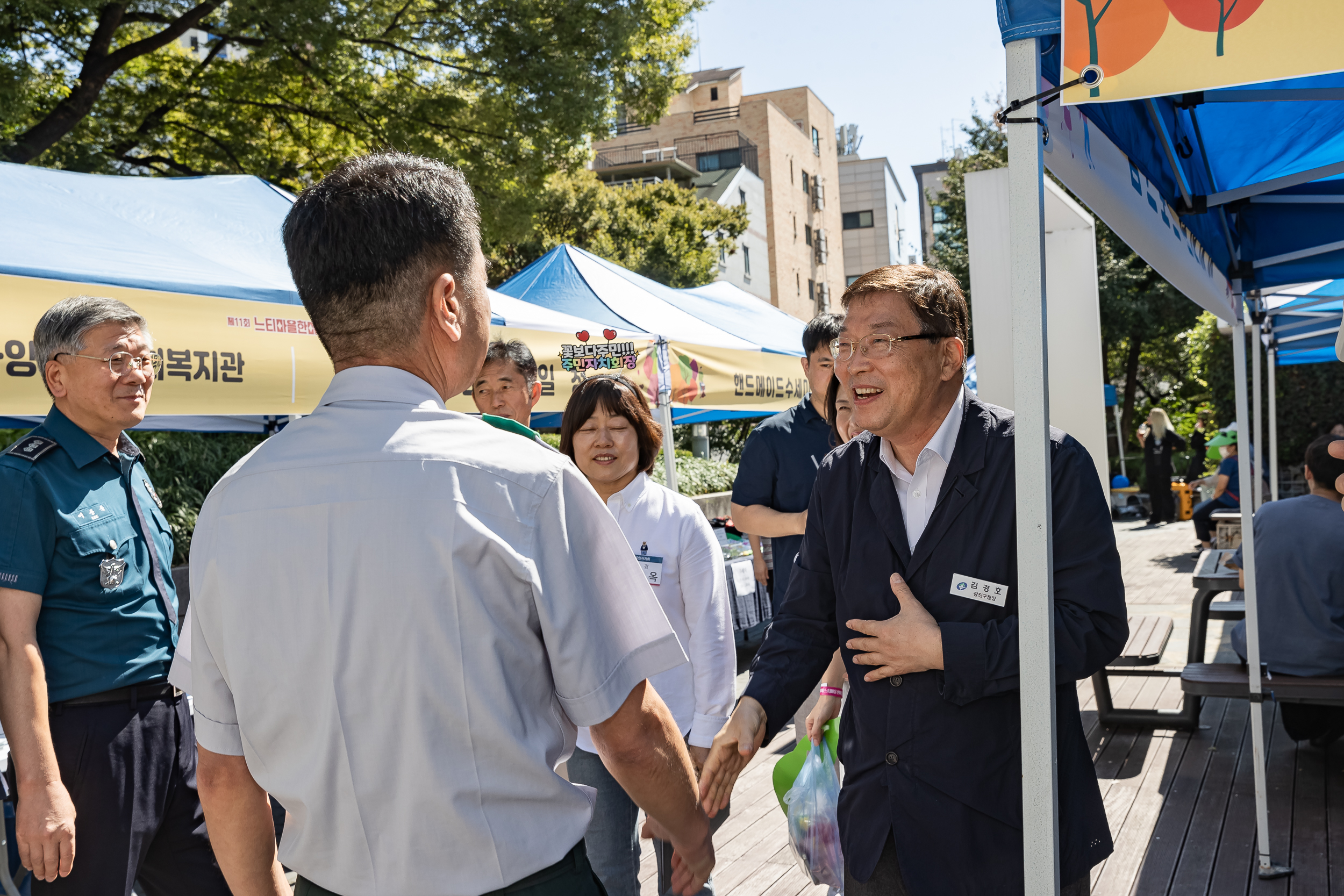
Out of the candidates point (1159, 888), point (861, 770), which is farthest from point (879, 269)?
point (1159, 888)

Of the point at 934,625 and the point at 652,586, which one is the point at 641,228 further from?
the point at 934,625

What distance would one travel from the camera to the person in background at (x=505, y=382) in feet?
12.4

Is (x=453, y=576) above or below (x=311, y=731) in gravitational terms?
above

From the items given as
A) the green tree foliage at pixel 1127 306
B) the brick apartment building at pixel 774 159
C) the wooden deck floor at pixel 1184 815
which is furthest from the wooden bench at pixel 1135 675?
the brick apartment building at pixel 774 159

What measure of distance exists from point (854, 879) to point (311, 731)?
1.24 meters

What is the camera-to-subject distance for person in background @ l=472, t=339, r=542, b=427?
3785 mm

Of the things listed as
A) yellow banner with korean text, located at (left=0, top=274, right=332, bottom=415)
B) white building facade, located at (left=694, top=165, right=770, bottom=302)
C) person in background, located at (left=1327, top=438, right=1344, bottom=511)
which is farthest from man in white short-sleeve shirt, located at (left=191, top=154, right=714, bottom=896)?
white building facade, located at (left=694, top=165, right=770, bottom=302)

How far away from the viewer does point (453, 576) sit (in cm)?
118

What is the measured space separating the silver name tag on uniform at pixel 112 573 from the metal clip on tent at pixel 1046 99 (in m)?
2.34

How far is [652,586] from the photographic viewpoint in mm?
2744

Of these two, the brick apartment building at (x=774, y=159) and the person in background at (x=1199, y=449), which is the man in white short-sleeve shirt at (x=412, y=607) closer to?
the person in background at (x=1199, y=449)

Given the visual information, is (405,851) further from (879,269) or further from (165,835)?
(165,835)

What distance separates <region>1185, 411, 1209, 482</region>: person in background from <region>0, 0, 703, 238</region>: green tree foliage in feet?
35.9

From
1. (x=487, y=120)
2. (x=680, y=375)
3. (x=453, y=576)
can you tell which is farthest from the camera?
(x=487, y=120)
